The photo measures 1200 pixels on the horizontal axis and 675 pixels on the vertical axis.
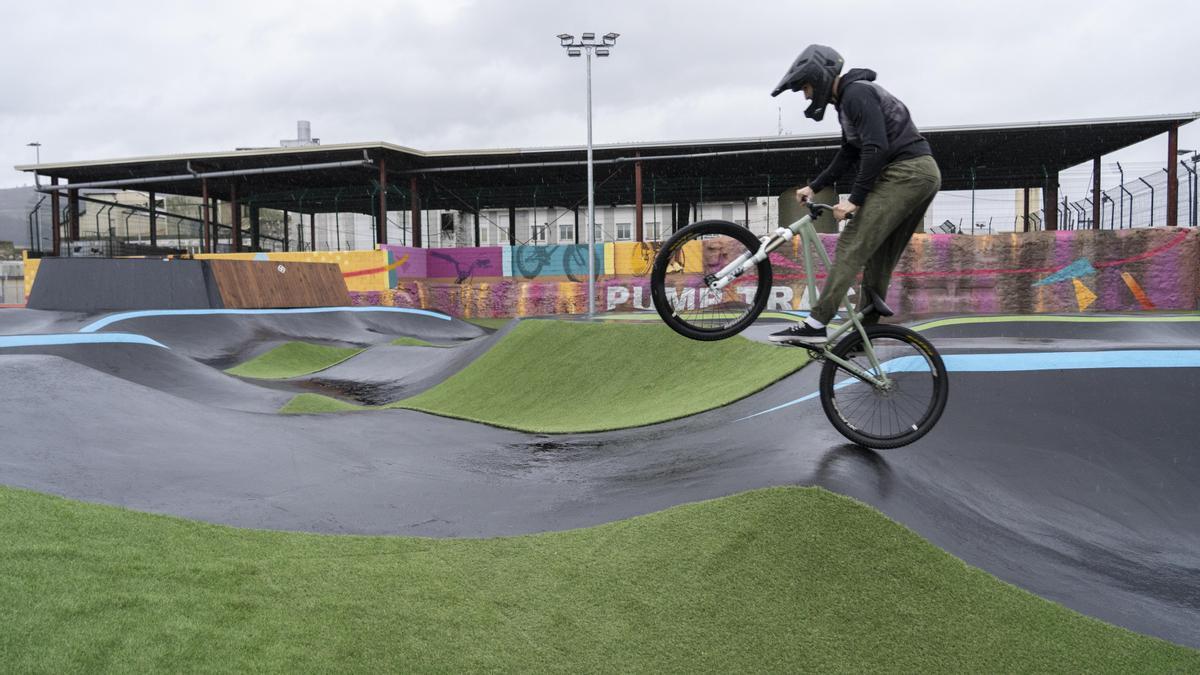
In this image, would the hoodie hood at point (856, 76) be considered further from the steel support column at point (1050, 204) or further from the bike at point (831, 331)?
the steel support column at point (1050, 204)

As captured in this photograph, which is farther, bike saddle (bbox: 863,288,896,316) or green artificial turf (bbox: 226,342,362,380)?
green artificial turf (bbox: 226,342,362,380)

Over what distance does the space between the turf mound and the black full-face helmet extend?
332 centimetres

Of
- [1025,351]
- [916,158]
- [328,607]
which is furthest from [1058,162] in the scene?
[328,607]

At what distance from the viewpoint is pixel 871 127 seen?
13.0 feet

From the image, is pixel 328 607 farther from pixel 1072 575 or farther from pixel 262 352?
pixel 262 352

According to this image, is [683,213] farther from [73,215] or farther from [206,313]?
[73,215]

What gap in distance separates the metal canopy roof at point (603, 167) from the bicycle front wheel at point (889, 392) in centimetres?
2254

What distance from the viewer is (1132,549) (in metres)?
3.75

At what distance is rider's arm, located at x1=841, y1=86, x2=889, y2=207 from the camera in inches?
156

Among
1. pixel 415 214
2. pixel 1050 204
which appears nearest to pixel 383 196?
pixel 415 214

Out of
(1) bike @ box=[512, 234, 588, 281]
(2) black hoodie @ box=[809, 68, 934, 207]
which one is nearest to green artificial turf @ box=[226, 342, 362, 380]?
(2) black hoodie @ box=[809, 68, 934, 207]

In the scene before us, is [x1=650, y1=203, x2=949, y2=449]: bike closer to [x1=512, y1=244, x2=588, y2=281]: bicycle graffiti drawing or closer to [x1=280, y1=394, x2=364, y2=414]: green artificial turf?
[x1=280, y1=394, x2=364, y2=414]: green artificial turf

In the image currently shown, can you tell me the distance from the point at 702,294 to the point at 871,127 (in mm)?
1312

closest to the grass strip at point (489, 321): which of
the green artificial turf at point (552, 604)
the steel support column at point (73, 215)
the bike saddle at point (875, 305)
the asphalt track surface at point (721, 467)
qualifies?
the asphalt track surface at point (721, 467)
